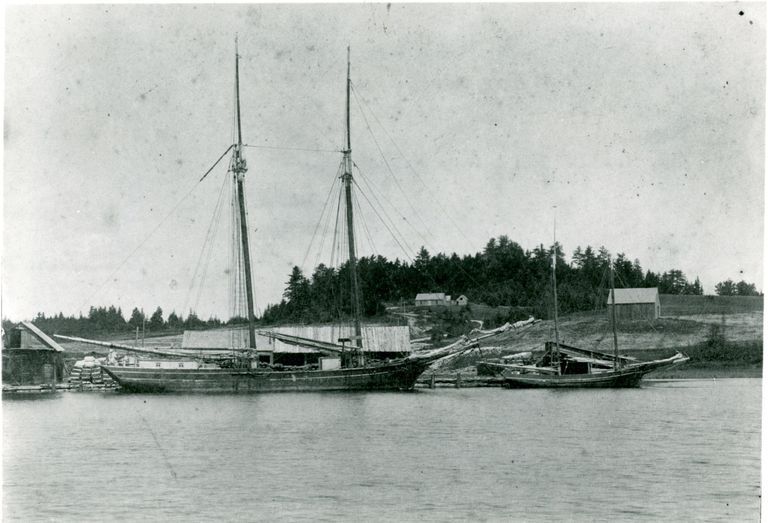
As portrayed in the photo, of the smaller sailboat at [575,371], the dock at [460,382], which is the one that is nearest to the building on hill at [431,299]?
the dock at [460,382]

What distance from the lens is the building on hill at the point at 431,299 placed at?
459 ft

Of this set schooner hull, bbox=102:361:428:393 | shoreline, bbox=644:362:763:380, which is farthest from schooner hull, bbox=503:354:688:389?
shoreline, bbox=644:362:763:380

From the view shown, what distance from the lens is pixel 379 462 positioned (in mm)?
30094

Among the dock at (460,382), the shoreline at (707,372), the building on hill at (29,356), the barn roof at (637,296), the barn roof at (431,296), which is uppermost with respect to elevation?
the barn roof at (431,296)

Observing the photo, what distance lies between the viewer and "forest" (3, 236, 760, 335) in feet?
400

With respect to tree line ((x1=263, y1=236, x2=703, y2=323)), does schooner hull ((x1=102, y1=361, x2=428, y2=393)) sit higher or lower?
lower

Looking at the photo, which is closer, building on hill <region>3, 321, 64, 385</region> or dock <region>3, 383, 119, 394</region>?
building on hill <region>3, 321, 64, 385</region>

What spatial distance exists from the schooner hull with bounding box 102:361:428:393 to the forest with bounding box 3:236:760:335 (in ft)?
169

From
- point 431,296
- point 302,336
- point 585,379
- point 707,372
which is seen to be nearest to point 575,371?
point 585,379

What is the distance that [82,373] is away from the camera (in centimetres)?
7194

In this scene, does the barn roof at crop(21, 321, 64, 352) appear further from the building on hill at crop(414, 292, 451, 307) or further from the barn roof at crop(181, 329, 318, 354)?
the building on hill at crop(414, 292, 451, 307)

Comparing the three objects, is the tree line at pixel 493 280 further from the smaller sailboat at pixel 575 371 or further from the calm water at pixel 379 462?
the calm water at pixel 379 462

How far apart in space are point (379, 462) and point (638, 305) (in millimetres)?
84452

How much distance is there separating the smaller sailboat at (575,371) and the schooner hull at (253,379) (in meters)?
14.4
